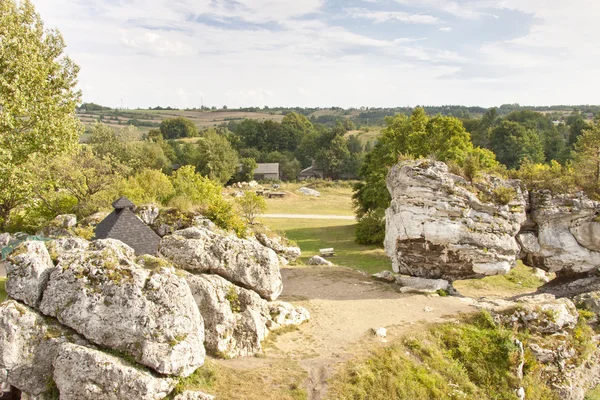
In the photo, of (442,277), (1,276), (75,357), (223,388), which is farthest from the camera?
(442,277)

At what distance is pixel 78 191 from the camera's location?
106ft

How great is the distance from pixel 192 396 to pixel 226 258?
6206mm

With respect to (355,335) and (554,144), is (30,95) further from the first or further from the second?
(554,144)

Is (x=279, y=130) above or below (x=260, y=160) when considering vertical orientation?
above

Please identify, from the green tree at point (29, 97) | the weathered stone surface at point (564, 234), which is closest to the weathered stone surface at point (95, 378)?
the green tree at point (29, 97)

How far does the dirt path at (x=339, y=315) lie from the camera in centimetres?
1633

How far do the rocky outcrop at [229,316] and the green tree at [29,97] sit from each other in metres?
11.6

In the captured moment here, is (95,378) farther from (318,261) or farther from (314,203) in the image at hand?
(314,203)

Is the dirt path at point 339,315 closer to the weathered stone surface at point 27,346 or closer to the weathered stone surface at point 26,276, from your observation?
the weathered stone surface at point 27,346

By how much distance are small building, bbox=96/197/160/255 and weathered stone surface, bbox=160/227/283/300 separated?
3.04 meters

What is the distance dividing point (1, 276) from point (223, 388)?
47.0ft

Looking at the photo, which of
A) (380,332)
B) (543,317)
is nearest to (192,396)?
(380,332)

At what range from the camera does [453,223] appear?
22.7 meters

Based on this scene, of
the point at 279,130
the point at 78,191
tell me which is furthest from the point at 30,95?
the point at 279,130
